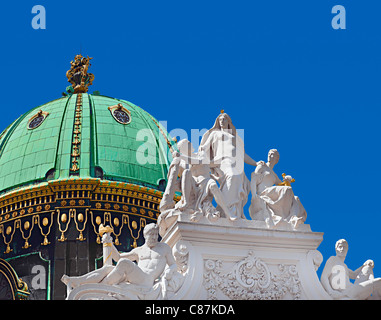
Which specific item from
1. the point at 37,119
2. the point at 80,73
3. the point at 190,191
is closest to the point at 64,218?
the point at 37,119

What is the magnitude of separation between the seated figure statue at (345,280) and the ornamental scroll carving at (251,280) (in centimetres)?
76

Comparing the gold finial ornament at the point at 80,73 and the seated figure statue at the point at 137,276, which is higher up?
the gold finial ornament at the point at 80,73

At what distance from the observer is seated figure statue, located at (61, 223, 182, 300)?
835 inches

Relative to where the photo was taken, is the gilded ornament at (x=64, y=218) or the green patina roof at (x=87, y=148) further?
the green patina roof at (x=87, y=148)

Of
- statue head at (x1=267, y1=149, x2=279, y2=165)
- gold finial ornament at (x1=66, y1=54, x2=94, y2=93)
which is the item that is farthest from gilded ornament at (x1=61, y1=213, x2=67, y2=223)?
statue head at (x1=267, y1=149, x2=279, y2=165)

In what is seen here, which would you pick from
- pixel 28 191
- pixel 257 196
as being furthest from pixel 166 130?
pixel 257 196

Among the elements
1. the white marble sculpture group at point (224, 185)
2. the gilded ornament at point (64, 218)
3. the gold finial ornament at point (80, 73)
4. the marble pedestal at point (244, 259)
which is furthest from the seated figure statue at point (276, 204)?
the gold finial ornament at point (80, 73)

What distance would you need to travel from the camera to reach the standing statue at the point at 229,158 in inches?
931

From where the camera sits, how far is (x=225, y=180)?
2386 centimetres

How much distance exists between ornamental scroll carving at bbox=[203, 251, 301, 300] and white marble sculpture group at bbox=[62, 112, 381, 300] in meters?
0.02

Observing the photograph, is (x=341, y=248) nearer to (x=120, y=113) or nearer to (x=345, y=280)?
(x=345, y=280)

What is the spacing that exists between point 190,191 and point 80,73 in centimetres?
1773

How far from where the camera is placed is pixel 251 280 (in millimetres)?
22594

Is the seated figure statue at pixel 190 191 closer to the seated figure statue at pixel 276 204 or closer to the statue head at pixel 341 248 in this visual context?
the seated figure statue at pixel 276 204
